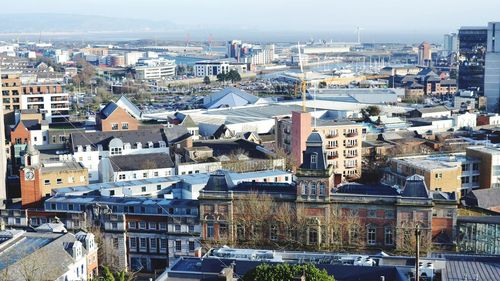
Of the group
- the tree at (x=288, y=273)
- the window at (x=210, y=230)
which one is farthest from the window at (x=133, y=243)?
the tree at (x=288, y=273)

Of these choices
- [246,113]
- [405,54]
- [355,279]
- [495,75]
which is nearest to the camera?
[355,279]

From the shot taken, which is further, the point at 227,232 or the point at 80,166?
the point at 80,166

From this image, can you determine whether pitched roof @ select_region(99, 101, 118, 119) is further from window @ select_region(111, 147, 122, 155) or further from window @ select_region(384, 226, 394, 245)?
window @ select_region(384, 226, 394, 245)

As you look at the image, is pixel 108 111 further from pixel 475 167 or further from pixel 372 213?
pixel 372 213

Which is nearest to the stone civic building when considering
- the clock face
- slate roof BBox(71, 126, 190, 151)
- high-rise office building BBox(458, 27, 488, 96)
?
the clock face

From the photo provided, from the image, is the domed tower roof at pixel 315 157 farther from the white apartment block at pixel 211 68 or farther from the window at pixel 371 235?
the white apartment block at pixel 211 68

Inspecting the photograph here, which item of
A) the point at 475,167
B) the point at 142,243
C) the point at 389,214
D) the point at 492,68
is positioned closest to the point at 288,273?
the point at 389,214

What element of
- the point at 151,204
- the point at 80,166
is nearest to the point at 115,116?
the point at 80,166

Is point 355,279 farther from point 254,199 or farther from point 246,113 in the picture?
point 246,113
